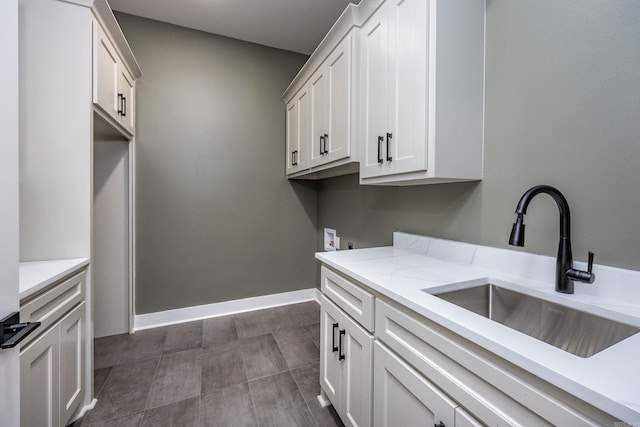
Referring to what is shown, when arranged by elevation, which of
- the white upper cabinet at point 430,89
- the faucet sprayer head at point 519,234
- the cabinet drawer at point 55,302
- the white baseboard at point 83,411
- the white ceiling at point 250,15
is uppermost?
the white ceiling at point 250,15

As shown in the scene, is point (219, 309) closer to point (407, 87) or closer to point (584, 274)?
point (407, 87)

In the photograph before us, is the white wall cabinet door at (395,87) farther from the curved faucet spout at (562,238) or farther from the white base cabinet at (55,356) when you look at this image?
the white base cabinet at (55,356)

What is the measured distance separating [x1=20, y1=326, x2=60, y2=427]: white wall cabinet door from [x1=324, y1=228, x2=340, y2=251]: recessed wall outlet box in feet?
6.62

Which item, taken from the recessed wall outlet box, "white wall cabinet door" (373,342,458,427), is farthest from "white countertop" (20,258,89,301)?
the recessed wall outlet box

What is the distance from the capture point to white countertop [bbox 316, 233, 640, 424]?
1.53 feet

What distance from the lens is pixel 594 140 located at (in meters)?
0.90

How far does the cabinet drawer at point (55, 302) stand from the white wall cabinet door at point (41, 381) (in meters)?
0.06

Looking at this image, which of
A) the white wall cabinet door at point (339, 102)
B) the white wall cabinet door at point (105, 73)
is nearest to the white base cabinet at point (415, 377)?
the white wall cabinet door at point (339, 102)

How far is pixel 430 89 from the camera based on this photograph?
112 cm

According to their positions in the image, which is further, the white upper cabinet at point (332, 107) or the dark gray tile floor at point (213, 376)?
the white upper cabinet at point (332, 107)

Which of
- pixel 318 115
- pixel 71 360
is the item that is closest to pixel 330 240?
pixel 318 115

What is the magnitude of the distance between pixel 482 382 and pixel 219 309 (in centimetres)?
256

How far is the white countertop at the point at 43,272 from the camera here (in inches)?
40.6

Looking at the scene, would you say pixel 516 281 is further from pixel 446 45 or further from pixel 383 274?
pixel 446 45
